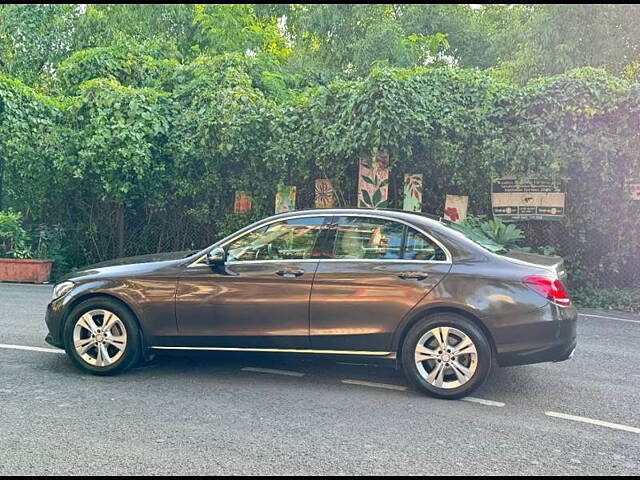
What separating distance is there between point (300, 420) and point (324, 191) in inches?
327

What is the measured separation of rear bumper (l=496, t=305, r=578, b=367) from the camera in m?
5.06

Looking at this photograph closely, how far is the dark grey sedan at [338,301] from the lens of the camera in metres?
5.13

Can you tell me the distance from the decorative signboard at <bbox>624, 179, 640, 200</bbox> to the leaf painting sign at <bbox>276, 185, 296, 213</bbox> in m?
6.03

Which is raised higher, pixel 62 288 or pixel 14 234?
pixel 14 234

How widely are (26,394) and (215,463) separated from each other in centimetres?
216

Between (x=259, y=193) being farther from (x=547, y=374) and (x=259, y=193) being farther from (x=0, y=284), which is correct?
(x=547, y=374)

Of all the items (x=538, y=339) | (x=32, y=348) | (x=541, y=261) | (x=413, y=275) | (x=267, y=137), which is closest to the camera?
(x=538, y=339)

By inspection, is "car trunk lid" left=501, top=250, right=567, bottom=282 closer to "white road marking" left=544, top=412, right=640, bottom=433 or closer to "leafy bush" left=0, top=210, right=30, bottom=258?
"white road marking" left=544, top=412, right=640, bottom=433

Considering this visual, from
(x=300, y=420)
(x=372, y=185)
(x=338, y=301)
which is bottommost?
(x=300, y=420)

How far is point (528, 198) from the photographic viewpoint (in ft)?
37.3

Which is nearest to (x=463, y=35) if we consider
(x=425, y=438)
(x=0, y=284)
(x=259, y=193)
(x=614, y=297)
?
(x=259, y=193)

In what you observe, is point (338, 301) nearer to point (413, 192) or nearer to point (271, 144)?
point (413, 192)

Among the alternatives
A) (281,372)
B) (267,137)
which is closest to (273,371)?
(281,372)

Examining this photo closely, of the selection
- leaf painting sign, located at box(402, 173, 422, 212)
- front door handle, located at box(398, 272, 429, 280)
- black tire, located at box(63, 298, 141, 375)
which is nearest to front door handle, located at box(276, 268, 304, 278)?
front door handle, located at box(398, 272, 429, 280)
